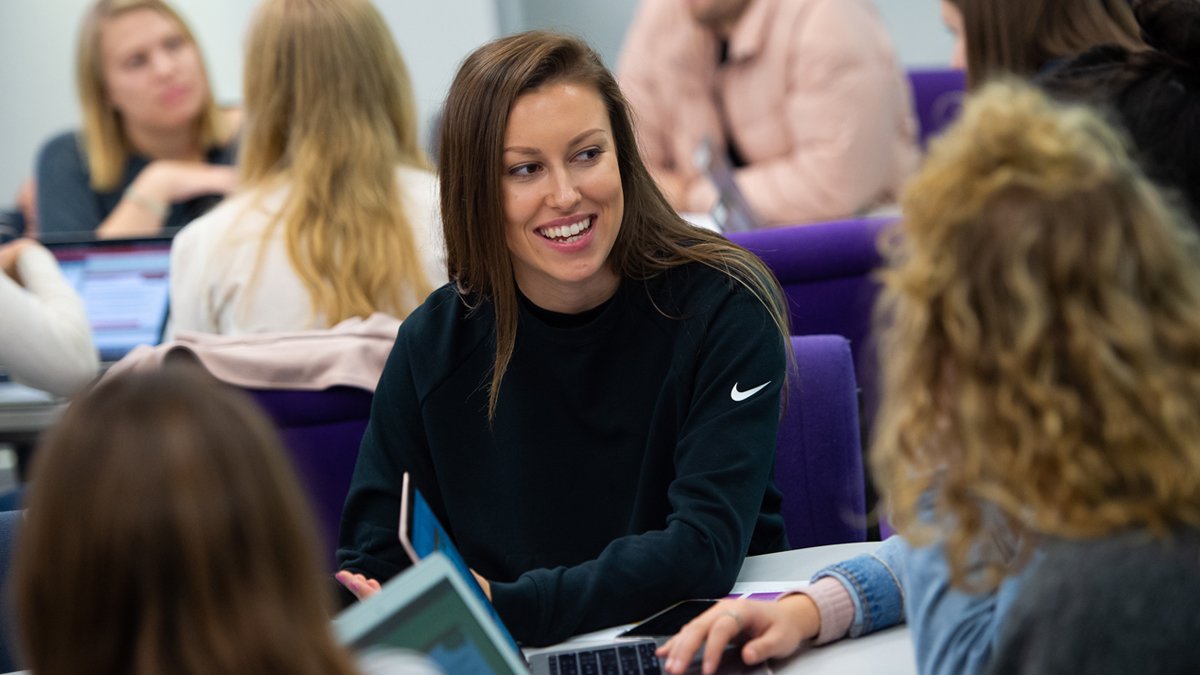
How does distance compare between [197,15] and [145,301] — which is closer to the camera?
[145,301]

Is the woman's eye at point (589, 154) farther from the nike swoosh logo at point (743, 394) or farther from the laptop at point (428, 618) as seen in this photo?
the laptop at point (428, 618)

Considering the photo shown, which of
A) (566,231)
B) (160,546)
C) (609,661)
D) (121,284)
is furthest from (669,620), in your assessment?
(121,284)

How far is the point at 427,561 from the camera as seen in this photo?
1195mm

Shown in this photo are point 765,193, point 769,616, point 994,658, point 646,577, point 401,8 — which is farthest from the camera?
point 401,8

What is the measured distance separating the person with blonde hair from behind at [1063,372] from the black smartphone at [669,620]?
0.51 m

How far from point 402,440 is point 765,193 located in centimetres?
239

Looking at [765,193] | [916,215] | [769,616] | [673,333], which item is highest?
[916,215]

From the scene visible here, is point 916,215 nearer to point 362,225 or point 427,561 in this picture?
point 427,561

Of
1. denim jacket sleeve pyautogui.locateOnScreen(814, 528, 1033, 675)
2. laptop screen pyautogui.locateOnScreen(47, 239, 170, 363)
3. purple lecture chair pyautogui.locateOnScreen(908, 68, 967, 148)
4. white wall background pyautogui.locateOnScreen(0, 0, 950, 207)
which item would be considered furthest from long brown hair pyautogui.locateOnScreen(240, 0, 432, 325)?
white wall background pyautogui.locateOnScreen(0, 0, 950, 207)

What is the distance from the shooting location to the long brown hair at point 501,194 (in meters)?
1.88

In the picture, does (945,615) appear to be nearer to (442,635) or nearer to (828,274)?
(442,635)

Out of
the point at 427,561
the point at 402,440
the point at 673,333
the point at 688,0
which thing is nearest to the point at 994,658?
the point at 427,561

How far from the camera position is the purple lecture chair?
5.08 metres

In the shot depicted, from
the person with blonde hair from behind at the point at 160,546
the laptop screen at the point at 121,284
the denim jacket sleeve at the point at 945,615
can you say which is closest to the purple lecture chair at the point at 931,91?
the laptop screen at the point at 121,284
